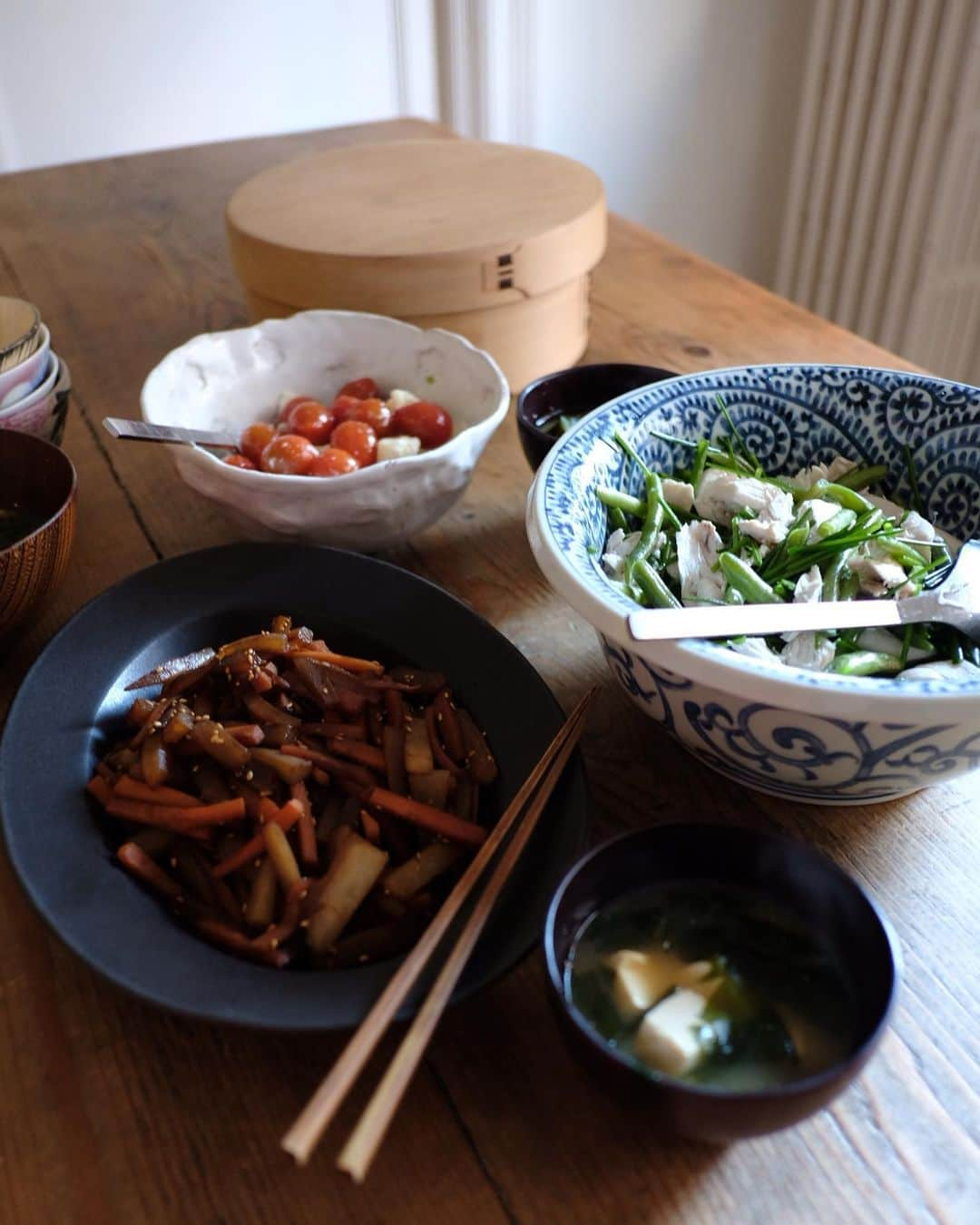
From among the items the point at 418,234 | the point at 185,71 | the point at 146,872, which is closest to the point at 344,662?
the point at 146,872

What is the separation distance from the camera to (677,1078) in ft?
1.62

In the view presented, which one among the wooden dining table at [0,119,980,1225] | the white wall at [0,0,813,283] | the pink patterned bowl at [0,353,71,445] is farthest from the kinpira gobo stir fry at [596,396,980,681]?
the white wall at [0,0,813,283]

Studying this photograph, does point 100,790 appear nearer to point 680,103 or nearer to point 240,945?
point 240,945

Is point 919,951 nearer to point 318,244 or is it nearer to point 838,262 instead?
point 318,244

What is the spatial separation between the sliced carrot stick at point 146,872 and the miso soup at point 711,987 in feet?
0.80

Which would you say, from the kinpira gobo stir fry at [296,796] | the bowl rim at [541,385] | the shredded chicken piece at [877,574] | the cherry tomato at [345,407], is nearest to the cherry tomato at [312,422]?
the cherry tomato at [345,407]

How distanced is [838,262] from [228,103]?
5.59 ft

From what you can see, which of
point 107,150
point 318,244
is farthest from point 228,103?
point 318,244

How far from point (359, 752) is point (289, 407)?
0.51m

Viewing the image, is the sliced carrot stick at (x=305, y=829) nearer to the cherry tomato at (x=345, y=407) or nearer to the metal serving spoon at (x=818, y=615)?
the metal serving spoon at (x=818, y=615)

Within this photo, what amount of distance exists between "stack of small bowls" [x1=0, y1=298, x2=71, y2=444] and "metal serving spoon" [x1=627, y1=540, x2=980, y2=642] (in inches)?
26.3

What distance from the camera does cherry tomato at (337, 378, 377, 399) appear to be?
3.53 ft


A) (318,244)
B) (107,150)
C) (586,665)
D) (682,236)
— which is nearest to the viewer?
(586,665)

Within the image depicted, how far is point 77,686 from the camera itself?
2.40ft
